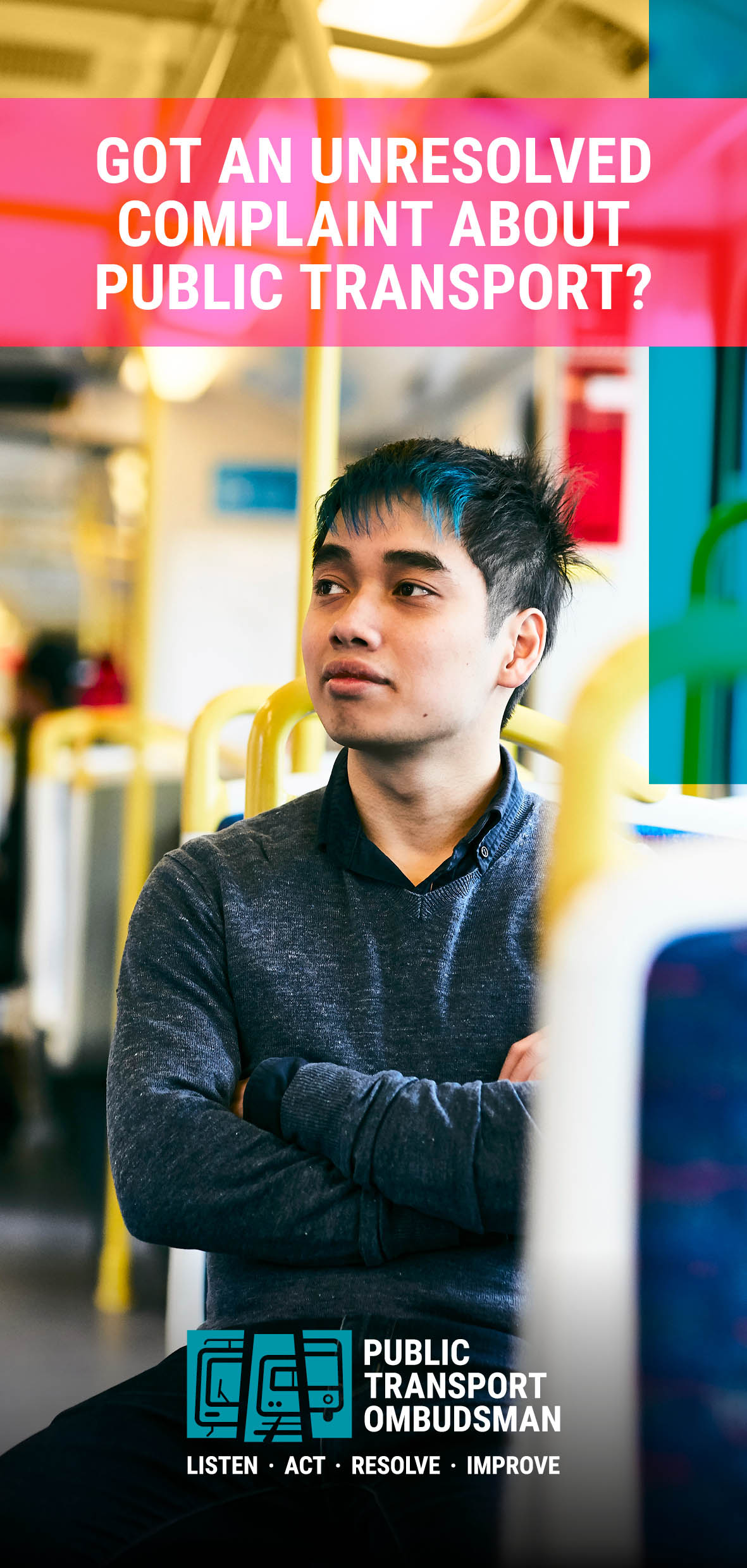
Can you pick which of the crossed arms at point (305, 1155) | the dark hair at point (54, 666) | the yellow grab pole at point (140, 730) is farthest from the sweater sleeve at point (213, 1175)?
the dark hair at point (54, 666)

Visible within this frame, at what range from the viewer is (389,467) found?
116cm

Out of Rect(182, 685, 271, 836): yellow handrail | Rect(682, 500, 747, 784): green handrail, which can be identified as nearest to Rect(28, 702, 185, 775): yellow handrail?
Rect(182, 685, 271, 836): yellow handrail

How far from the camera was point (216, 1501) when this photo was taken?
95 cm

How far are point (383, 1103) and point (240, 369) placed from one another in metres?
7.28

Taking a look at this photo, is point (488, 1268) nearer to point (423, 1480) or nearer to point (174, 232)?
point (423, 1480)

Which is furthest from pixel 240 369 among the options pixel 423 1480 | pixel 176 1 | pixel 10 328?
pixel 423 1480

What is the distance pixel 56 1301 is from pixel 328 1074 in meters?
1.63

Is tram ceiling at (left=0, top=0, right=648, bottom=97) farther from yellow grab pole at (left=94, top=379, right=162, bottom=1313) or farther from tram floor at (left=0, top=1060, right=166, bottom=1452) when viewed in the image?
tram floor at (left=0, top=1060, right=166, bottom=1452)

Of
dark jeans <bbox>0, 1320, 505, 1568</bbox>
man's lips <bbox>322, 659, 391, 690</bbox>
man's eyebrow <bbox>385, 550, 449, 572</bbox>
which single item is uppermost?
man's eyebrow <bbox>385, 550, 449, 572</bbox>

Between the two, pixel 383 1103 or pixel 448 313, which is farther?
pixel 448 313

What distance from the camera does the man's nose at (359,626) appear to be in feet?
3.62

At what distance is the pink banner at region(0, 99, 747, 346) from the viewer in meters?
1.81

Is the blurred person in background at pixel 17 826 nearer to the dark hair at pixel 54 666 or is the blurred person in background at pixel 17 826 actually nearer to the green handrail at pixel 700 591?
the dark hair at pixel 54 666

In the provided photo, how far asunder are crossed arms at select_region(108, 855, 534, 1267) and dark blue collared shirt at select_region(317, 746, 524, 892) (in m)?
0.20
